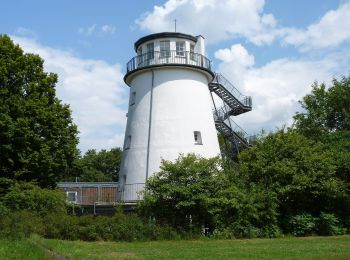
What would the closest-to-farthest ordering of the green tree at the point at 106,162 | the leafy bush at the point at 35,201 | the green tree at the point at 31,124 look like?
the leafy bush at the point at 35,201, the green tree at the point at 31,124, the green tree at the point at 106,162

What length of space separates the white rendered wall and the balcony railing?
1.45 feet

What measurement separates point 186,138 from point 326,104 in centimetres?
1548

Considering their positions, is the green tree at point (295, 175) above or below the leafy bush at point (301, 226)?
above

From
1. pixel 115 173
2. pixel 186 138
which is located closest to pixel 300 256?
pixel 186 138

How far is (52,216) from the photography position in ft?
75.4

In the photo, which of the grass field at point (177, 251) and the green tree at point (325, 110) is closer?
the grass field at point (177, 251)

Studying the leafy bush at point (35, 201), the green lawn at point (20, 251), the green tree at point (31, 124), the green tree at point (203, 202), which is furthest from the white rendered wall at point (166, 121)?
the green lawn at point (20, 251)

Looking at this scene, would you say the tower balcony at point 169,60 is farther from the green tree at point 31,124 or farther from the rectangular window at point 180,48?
the green tree at point 31,124

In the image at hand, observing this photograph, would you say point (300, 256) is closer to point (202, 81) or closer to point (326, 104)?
point (202, 81)

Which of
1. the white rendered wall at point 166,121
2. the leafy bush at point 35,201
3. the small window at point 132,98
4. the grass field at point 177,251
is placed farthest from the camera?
the small window at point 132,98

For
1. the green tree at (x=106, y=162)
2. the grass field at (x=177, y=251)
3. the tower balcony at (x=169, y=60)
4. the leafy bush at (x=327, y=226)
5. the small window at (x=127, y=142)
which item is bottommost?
the grass field at (x=177, y=251)

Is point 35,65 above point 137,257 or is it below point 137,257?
above

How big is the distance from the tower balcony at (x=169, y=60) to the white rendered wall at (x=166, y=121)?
382mm

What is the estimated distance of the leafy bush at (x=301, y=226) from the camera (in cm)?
2475
